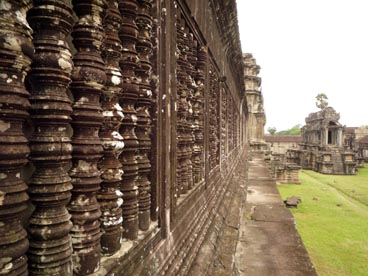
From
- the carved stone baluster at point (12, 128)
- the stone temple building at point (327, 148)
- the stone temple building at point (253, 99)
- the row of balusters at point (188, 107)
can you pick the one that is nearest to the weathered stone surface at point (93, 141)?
the carved stone baluster at point (12, 128)

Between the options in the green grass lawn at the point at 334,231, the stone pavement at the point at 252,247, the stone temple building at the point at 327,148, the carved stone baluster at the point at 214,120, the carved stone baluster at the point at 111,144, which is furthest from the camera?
the stone temple building at the point at 327,148

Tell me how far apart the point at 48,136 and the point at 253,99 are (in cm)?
2707

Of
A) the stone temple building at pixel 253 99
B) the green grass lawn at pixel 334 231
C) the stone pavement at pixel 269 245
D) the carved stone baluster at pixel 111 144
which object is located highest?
the stone temple building at pixel 253 99

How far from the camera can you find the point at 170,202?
7.56ft

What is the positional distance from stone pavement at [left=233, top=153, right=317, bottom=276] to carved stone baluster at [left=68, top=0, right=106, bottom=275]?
234 centimetres

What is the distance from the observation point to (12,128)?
921 mm

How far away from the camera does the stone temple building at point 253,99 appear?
26328mm

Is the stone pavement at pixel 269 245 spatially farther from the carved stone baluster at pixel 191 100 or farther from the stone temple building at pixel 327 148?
the stone temple building at pixel 327 148

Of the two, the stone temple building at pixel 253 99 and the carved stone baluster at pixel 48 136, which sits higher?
the stone temple building at pixel 253 99

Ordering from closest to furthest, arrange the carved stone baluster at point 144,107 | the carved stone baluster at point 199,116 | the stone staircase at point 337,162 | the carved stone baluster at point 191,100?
the carved stone baluster at point 144,107
the carved stone baluster at point 191,100
the carved stone baluster at point 199,116
the stone staircase at point 337,162

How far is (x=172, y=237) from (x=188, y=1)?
7.07 ft

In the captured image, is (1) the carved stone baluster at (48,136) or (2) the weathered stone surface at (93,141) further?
(1) the carved stone baluster at (48,136)

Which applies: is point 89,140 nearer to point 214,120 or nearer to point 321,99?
point 214,120

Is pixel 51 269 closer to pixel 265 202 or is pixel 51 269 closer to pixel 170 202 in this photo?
pixel 170 202
